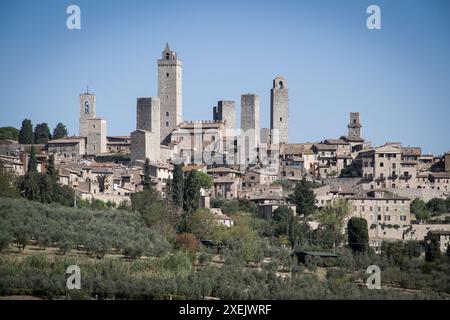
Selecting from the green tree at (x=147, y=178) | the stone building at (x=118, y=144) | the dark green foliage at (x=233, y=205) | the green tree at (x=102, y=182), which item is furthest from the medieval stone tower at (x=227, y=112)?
the green tree at (x=102, y=182)

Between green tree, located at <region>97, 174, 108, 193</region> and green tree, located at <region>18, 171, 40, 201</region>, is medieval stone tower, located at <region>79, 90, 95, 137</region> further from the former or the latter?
green tree, located at <region>18, 171, 40, 201</region>

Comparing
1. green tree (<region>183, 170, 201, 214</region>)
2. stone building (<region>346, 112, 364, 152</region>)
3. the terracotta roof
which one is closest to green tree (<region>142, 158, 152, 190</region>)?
green tree (<region>183, 170, 201, 214</region>)

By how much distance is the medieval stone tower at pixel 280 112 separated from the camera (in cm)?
6975

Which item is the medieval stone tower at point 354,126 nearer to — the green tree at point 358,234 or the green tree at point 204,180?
the green tree at point 204,180

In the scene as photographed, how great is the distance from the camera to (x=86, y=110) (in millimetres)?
69125

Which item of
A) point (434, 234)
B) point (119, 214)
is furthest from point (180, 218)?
point (434, 234)

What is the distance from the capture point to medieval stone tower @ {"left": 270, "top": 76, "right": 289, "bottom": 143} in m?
69.8

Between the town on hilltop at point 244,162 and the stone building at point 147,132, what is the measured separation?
0.05 metres

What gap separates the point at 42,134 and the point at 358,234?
2405cm

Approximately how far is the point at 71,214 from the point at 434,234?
547 inches

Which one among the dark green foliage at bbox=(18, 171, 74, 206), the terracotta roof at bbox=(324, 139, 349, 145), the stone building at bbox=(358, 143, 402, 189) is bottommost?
the dark green foliage at bbox=(18, 171, 74, 206)

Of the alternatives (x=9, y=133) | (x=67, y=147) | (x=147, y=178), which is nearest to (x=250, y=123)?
(x=67, y=147)

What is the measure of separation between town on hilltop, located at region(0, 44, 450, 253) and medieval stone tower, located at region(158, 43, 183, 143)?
0.15ft
